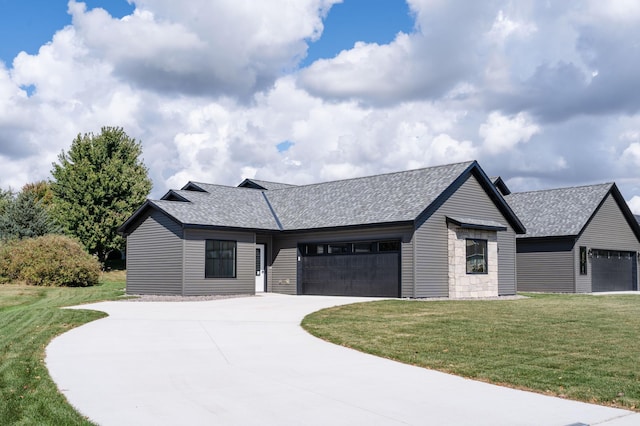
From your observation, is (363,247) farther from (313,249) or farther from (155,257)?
(155,257)

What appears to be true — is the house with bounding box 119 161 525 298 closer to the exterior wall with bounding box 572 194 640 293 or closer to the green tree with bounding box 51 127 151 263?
the exterior wall with bounding box 572 194 640 293

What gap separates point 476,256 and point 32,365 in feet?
64.2

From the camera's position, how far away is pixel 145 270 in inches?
1049

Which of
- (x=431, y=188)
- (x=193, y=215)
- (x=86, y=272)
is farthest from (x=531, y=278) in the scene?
(x=86, y=272)

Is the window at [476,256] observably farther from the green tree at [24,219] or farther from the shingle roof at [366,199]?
the green tree at [24,219]

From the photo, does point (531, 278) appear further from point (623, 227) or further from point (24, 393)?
point (24, 393)

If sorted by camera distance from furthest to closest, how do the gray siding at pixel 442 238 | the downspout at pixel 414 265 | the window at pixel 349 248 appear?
the window at pixel 349 248, the gray siding at pixel 442 238, the downspout at pixel 414 265

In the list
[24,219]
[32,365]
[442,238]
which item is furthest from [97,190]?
[32,365]

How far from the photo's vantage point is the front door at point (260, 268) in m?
28.2

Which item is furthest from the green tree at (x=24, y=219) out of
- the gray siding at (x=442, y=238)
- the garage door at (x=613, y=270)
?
the garage door at (x=613, y=270)

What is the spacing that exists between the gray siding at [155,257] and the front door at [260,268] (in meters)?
4.16

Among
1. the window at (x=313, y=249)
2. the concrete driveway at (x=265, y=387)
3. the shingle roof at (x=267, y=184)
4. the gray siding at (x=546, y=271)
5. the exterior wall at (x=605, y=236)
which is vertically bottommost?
the concrete driveway at (x=265, y=387)

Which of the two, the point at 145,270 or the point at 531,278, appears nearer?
the point at 145,270

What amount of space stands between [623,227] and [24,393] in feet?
111
